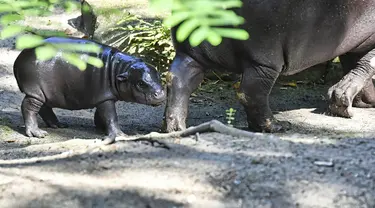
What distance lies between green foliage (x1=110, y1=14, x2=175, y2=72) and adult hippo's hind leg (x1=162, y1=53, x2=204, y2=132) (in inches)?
69.0

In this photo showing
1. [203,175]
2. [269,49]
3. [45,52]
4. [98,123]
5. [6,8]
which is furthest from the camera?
[98,123]

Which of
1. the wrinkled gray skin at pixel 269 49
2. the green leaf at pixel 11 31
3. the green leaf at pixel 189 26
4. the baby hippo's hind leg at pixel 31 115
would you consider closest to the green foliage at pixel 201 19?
the green leaf at pixel 189 26

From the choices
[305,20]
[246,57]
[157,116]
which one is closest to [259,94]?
[246,57]

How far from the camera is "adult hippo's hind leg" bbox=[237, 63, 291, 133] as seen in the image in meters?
4.80

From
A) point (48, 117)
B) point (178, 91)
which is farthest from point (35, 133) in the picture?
point (178, 91)

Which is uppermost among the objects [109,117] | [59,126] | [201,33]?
[201,33]

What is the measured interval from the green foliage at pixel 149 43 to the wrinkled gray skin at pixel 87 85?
1.74 m

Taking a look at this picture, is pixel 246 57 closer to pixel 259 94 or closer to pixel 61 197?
pixel 259 94

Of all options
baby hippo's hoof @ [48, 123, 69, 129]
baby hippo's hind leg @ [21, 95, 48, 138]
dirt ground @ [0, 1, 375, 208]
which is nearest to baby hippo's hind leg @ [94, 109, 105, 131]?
baby hippo's hoof @ [48, 123, 69, 129]

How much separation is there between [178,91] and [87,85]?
70cm

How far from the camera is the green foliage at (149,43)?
680cm

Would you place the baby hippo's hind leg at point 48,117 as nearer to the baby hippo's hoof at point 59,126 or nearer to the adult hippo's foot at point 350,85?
the baby hippo's hoof at point 59,126

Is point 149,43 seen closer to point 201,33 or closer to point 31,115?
point 31,115

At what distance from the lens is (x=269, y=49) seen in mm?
4727
